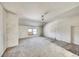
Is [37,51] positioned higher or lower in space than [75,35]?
lower

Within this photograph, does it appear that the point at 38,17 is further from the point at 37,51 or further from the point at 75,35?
the point at 37,51

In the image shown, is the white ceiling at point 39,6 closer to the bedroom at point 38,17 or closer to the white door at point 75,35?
the bedroom at point 38,17

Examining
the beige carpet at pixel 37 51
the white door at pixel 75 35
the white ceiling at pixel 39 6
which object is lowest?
the beige carpet at pixel 37 51

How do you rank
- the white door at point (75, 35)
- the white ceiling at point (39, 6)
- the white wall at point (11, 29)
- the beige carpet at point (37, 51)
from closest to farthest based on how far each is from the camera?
the white ceiling at point (39, 6)
the beige carpet at point (37, 51)
the white wall at point (11, 29)
the white door at point (75, 35)

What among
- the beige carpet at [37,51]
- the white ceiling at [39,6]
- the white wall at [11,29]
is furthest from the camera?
the white wall at [11,29]

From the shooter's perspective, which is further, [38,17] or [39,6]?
[38,17]

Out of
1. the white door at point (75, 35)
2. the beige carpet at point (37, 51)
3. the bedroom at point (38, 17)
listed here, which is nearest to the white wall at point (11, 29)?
the bedroom at point (38, 17)

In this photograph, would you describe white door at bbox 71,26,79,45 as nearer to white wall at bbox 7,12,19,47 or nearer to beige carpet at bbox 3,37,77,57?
beige carpet at bbox 3,37,77,57

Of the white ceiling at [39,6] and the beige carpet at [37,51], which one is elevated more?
the white ceiling at [39,6]

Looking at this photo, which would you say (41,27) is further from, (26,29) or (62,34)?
(62,34)

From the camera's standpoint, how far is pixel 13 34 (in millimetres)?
5074

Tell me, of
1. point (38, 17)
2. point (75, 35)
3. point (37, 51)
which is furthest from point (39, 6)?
point (75, 35)

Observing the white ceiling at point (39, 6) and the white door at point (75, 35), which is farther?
the white door at point (75, 35)

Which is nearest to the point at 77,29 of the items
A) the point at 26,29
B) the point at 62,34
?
the point at 62,34
